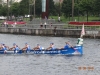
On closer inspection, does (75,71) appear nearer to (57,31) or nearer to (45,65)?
(45,65)

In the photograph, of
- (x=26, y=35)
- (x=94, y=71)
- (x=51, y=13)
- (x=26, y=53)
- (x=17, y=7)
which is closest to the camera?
(x=94, y=71)

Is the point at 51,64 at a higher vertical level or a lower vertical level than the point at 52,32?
lower

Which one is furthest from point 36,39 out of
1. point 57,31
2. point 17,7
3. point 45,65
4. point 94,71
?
point 17,7

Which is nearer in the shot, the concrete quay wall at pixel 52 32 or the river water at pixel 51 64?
the river water at pixel 51 64

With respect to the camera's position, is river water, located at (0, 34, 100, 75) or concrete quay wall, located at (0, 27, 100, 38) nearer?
river water, located at (0, 34, 100, 75)

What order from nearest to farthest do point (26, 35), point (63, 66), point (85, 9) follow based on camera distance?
1. point (63, 66)
2. point (26, 35)
3. point (85, 9)

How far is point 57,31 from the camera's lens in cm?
9950

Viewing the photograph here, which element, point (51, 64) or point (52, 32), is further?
point (52, 32)

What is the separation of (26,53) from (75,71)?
15.9 m

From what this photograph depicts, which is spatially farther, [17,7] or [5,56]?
[17,7]

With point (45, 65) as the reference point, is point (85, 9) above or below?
above

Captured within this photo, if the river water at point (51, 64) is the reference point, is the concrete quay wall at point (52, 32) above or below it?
above

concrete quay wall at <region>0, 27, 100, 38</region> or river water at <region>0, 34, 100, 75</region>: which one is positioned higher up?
concrete quay wall at <region>0, 27, 100, 38</region>

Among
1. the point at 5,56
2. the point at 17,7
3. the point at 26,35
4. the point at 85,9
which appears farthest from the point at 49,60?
the point at 17,7
